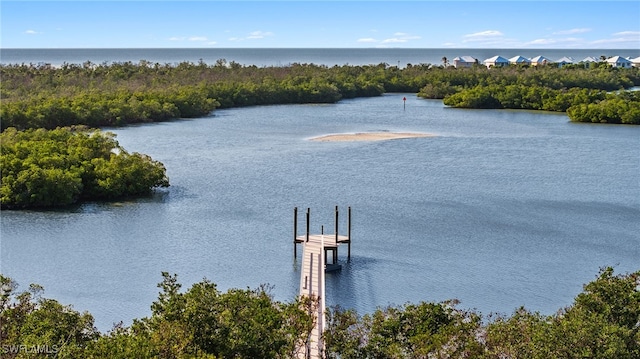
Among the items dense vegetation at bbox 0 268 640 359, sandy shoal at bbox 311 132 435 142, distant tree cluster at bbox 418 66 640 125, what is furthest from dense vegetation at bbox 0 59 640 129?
dense vegetation at bbox 0 268 640 359

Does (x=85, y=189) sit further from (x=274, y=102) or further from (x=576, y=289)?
(x=274, y=102)

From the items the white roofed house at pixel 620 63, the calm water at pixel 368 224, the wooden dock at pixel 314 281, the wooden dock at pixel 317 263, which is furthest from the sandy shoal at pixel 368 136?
the white roofed house at pixel 620 63

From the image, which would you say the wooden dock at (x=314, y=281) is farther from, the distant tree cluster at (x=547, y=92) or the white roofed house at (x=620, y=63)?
the white roofed house at (x=620, y=63)

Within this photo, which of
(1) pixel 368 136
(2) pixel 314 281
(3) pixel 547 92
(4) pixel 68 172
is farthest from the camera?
(3) pixel 547 92

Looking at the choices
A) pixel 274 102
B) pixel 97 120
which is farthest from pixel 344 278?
pixel 274 102

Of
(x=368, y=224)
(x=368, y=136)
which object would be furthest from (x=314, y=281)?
(x=368, y=136)

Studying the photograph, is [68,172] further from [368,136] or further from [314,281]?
[368,136]

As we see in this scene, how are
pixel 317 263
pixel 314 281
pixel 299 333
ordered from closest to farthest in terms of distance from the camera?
pixel 299 333 → pixel 314 281 → pixel 317 263
